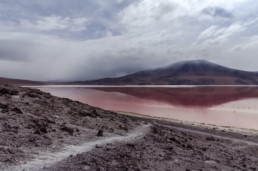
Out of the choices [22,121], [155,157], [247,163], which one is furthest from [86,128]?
[247,163]

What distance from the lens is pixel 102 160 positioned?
818cm

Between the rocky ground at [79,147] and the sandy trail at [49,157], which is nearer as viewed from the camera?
the sandy trail at [49,157]

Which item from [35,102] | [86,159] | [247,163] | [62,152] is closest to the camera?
[86,159]

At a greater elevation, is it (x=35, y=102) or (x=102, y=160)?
(x=35, y=102)

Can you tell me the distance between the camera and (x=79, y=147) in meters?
10.1

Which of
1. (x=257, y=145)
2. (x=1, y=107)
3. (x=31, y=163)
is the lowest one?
(x=257, y=145)

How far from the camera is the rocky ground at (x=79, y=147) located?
789cm

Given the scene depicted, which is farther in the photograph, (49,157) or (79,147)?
(79,147)

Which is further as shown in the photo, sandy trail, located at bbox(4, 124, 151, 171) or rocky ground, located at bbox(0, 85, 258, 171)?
rocky ground, located at bbox(0, 85, 258, 171)

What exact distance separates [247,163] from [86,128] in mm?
7896

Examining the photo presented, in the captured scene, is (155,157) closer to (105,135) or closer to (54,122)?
(105,135)

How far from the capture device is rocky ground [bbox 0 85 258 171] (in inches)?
311

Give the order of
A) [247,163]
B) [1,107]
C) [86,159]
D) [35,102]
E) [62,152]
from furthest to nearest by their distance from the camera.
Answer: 1. [35,102]
2. [1,107]
3. [247,163]
4. [62,152]
5. [86,159]

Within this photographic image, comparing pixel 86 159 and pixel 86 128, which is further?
pixel 86 128
